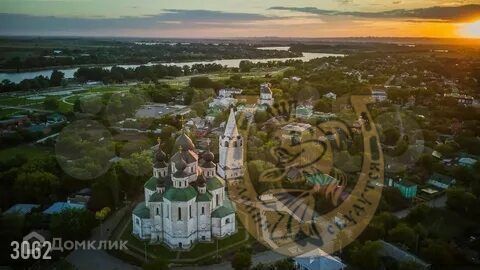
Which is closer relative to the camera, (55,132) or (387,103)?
(55,132)

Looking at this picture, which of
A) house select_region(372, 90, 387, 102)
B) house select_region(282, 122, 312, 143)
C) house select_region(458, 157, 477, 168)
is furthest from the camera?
house select_region(372, 90, 387, 102)

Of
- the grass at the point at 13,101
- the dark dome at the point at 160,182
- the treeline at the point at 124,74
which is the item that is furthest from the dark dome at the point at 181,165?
the treeline at the point at 124,74

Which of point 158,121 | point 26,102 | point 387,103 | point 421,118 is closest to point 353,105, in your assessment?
point 387,103

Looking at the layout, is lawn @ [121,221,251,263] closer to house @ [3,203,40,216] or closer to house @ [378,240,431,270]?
house @ [378,240,431,270]

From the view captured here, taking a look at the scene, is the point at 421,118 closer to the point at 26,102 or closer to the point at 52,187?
the point at 52,187

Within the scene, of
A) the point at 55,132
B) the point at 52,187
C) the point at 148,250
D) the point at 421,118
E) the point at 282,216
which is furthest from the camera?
the point at 421,118

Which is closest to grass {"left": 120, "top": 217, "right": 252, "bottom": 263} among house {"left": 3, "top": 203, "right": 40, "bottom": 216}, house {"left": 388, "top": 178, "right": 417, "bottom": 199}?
house {"left": 3, "top": 203, "right": 40, "bottom": 216}

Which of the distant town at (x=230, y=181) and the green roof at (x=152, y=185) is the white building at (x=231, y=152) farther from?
the green roof at (x=152, y=185)
